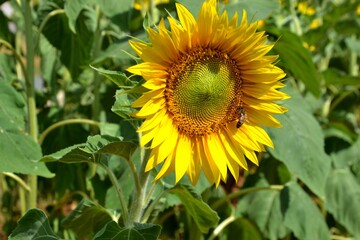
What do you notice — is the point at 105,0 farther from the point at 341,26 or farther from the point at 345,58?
the point at 345,58

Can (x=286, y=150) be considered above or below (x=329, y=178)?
A: above

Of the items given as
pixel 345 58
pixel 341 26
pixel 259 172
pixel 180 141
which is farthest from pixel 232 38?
pixel 345 58

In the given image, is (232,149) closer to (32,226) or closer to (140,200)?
(140,200)

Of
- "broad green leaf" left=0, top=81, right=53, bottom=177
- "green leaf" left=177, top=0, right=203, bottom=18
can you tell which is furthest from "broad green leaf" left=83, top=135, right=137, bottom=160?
"green leaf" left=177, top=0, right=203, bottom=18

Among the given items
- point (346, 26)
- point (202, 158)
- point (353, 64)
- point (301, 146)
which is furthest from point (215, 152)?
point (353, 64)

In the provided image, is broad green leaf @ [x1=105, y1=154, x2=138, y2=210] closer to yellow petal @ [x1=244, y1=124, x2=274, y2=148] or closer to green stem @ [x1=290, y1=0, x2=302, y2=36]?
yellow petal @ [x1=244, y1=124, x2=274, y2=148]

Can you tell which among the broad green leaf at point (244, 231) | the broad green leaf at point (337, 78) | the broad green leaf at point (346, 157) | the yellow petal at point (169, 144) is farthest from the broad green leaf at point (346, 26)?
the yellow petal at point (169, 144)

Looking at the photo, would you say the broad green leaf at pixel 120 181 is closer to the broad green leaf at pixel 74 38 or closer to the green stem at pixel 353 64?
the broad green leaf at pixel 74 38
